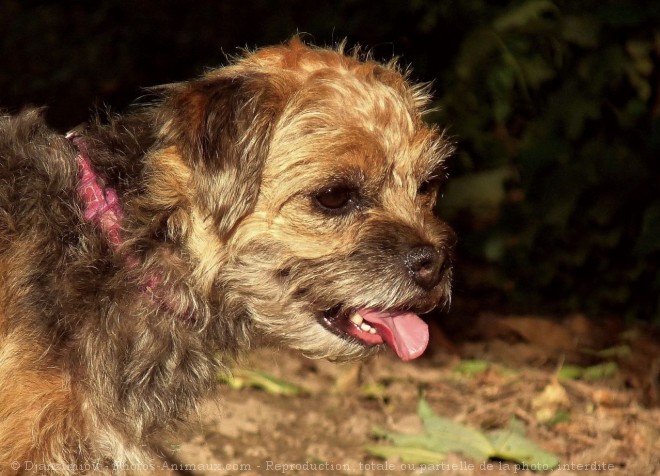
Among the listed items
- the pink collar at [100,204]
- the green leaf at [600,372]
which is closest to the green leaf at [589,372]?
the green leaf at [600,372]

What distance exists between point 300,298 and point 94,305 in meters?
0.74

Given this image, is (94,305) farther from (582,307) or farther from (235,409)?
(582,307)

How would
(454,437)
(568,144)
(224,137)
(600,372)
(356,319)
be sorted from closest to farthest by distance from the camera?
(224,137) → (356,319) → (454,437) → (600,372) → (568,144)

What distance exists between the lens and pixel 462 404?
4992mm

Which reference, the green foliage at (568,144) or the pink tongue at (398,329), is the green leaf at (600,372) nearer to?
the green foliage at (568,144)

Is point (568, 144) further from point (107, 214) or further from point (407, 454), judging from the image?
point (107, 214)

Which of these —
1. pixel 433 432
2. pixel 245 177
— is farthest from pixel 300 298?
pixel 433 432

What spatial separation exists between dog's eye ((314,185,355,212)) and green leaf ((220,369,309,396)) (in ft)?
6.07

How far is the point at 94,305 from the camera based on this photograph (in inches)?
128

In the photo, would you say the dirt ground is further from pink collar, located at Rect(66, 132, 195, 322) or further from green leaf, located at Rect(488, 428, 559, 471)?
pink collar, located at Rect(66, 132, 195, 322)

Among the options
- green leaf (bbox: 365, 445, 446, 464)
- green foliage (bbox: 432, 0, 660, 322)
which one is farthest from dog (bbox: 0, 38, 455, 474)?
green foliage (bbox: 432, 0, 660, 322)

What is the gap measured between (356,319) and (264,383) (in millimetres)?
1579

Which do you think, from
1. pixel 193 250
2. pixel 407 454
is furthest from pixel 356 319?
pixel 407 454

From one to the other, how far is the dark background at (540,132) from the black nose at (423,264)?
1.94 meters
